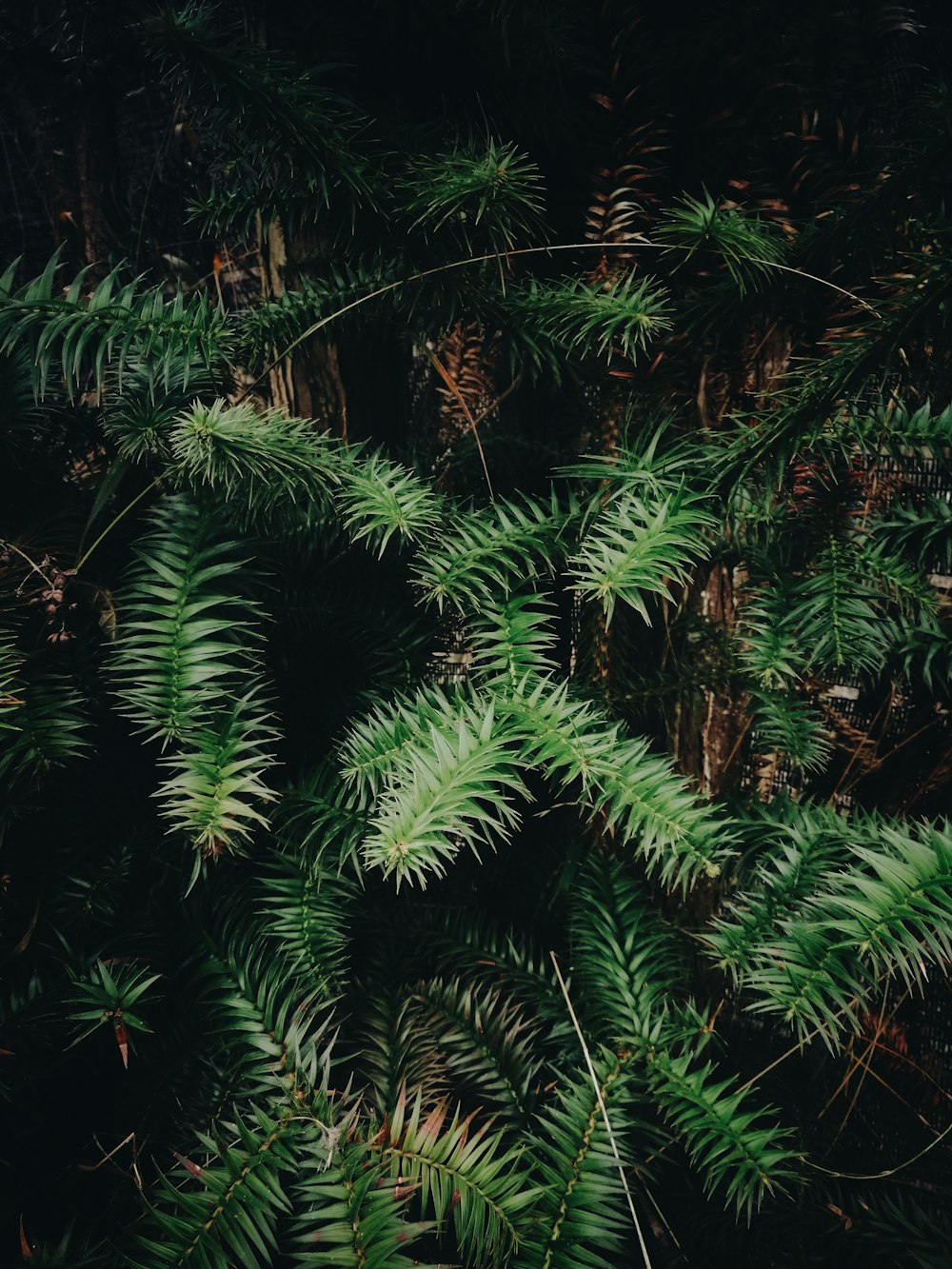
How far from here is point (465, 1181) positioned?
0.51m

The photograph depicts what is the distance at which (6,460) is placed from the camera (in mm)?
648

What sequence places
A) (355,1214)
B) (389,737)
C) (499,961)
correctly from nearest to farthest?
(355,1214), (389,737), (499,961)

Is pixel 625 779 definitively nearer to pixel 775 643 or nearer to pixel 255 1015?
pixel 775 643

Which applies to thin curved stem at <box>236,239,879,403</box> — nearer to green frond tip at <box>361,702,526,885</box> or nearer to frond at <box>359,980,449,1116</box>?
green frond tip at <box>361,702,526,885</box>

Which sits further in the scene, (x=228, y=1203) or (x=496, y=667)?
(x=496, y=667)

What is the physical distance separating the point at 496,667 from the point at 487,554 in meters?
0.08

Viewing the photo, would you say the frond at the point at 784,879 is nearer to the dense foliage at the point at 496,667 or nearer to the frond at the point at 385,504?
the dense foliage at the point at 496,667

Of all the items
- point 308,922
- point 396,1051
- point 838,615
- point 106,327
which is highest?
point 106,327

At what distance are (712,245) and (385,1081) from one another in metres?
0.67

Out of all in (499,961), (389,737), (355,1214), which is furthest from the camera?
(499,961)

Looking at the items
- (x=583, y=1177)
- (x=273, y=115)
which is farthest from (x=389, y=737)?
(x=273, y=115)

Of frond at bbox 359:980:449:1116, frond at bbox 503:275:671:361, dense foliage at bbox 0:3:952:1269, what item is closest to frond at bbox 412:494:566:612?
dense foliage at bbox 0:3:952:1269

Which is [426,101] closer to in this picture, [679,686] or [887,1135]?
[679,686]

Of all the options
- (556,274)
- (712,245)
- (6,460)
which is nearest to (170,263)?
(6,460)
